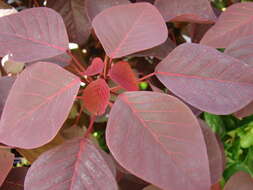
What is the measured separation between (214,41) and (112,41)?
6.7 inches

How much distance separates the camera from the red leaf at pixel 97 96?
43 centimetres

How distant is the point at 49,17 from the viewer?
476mm

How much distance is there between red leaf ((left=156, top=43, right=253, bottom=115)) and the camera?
40 cm

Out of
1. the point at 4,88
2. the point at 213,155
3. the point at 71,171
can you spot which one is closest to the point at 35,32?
the point at 4,88

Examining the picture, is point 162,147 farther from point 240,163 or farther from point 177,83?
point 240,163

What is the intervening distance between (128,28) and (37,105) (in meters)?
0.15

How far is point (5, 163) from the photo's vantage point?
1.51ft

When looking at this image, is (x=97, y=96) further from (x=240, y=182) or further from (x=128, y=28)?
(x=240, y=182)

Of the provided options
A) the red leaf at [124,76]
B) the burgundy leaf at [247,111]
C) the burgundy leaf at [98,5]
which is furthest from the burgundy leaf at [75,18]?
the burgundy leaf at [247,111]

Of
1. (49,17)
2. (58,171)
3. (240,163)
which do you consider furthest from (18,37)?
(240,163)

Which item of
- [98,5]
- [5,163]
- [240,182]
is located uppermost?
[98,5]

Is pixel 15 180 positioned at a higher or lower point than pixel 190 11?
lower

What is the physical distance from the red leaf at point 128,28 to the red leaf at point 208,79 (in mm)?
42

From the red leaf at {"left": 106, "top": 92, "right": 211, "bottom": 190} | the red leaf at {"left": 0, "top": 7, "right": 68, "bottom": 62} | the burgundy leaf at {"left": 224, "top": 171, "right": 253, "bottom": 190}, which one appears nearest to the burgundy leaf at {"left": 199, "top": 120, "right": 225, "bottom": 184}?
the burgundy leaf at {"left": 224, "top": 171, "right": 253, "bottom": 190}
